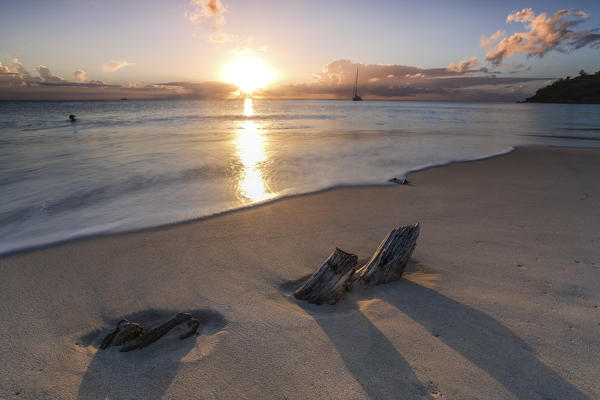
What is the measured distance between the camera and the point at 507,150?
13.4 m

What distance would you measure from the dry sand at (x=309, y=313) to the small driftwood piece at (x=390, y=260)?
0.38ft

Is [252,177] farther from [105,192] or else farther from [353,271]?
[353,271]

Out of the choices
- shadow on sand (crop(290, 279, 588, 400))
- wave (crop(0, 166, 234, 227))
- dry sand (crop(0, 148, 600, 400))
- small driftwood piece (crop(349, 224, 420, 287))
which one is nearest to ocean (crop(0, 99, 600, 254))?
wave (crop(0, 166, 234, 227))

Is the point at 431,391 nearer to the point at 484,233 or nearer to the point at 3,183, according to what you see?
the point at 484,233

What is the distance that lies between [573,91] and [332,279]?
167 metres

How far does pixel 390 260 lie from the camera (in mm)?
3297

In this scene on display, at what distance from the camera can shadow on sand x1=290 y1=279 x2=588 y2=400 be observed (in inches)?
82.2

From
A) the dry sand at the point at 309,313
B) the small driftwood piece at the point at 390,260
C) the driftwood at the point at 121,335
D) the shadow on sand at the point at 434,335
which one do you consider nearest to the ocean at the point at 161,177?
the dry sand at the point at 309,313

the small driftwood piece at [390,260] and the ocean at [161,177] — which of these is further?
the ocean at [161,177]

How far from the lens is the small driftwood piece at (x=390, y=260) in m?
3.29

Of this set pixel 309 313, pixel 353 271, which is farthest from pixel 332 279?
pixel 309 313

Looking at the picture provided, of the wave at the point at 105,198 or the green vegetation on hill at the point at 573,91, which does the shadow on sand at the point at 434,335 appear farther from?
the green vegetation on hill at the point at 573,91

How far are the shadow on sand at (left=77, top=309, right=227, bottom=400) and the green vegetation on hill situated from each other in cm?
15550

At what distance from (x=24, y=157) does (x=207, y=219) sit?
13.8 meters
